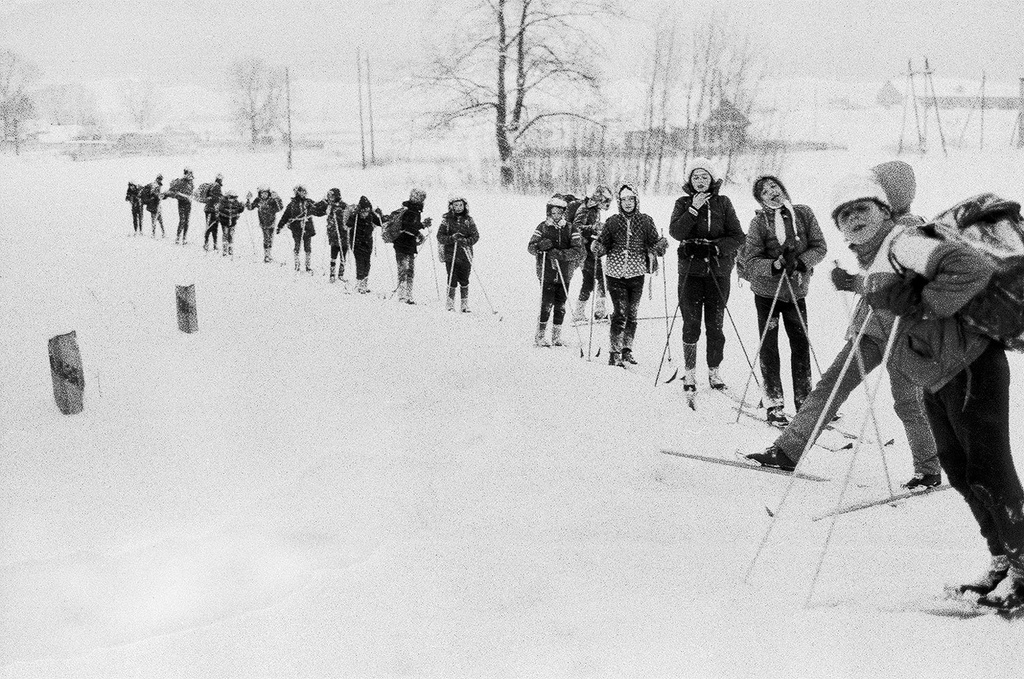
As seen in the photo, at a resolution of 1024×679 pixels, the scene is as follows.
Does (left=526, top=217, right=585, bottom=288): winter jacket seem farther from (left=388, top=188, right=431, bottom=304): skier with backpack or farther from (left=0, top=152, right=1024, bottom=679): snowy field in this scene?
(left=388, top=188, right=431, bottom=304): skier with backpack

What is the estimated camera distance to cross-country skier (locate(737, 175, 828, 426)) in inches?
225

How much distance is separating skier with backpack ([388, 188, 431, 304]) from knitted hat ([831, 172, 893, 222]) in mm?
8387

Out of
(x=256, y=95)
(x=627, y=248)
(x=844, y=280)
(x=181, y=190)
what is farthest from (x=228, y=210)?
(x=256, y=95)

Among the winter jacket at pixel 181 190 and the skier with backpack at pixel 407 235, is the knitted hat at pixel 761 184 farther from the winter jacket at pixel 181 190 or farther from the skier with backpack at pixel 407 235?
the winter jacket at pixel 181 190

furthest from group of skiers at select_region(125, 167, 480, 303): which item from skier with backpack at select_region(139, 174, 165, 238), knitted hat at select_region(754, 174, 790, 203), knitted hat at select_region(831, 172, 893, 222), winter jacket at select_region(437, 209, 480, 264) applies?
knitted hat at select_region(831, 172, 893, 222)

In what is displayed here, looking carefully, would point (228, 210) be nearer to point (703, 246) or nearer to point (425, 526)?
point (703, 246)

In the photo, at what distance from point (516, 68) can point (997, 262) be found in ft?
81.9

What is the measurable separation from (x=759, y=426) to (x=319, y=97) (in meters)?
87.1

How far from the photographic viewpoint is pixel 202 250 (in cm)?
1795

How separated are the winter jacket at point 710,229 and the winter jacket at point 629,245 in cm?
87

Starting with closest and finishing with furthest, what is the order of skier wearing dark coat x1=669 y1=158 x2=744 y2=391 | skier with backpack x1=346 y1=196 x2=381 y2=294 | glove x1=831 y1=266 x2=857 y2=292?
glove x1=831 y1=266 x2=857 y2=292
skier wearing dark coat x1=669 y1=158 x2=744 y2=391
skier with backpack x1=346 y1=196 x2=381 y2=294

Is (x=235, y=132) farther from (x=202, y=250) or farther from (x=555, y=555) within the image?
(x=555, y=555)

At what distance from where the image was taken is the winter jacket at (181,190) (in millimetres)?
19423

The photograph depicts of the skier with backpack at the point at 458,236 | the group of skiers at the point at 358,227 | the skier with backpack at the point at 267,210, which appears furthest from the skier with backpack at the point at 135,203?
the skier with backpack at the point at 458,236
